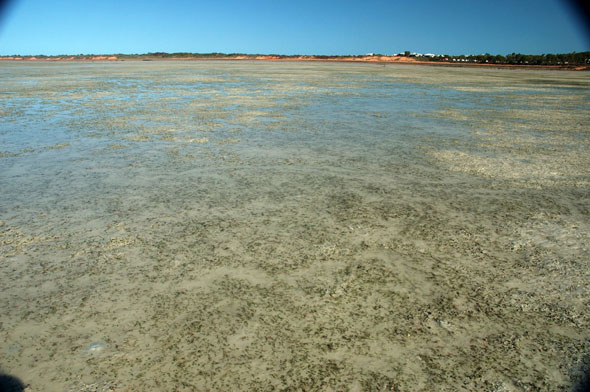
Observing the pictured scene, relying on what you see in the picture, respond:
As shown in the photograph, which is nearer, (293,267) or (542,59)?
(293,267)

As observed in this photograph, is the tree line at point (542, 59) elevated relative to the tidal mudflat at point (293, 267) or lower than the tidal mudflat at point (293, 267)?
elevated

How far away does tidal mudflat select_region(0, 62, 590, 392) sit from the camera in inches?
66.7

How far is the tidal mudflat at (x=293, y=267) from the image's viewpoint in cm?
169

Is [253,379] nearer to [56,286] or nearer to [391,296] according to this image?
[391,296]

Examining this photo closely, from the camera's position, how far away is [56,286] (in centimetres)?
228

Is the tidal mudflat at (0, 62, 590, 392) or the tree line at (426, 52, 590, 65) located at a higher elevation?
the tree line at (426, 52, 590, 65)

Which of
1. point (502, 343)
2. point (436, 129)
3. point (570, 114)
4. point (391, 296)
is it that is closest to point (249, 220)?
point (391, 296)

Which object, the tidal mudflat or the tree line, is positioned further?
the tree line

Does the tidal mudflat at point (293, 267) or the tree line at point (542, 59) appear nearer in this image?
the tidal mudflat at point (293, 267)

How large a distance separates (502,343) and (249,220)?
2.03m

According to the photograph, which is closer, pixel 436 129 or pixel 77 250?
pixel 77 250

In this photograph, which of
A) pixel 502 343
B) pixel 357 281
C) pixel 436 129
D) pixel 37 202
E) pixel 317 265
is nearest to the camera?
pixel 502 343

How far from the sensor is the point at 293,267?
2.52 meters

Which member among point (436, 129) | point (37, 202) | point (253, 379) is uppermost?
point (436, 129)
